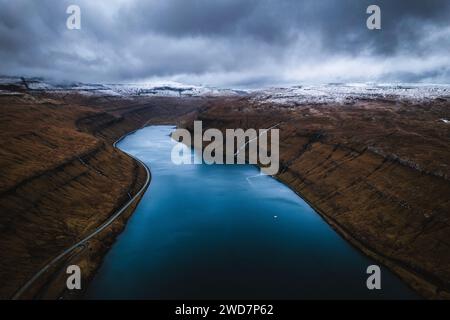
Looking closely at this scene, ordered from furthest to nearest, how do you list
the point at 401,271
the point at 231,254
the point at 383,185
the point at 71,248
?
1. the point at 383,185
2. the point at 231,254
3. the point at 71,248
4. the point at 401,271

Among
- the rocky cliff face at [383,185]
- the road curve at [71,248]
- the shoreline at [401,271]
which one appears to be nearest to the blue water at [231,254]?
the shoreline at [401,271]

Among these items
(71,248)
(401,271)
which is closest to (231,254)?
(401,271)

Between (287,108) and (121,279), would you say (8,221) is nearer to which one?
(121,279)

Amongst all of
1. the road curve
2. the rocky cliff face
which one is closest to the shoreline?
the rocky cliff face

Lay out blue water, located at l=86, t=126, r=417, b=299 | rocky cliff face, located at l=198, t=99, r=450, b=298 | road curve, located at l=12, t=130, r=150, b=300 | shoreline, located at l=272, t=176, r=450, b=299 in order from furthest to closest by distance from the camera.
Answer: rocky cliff face, located at l=198, t=99, r=450, b=298 → blue water, located at l=86, t=126, r=417, b=299 → shoreline, located at l=272, t=176, r=450, b=299 → road curve, located at l=12, t=130, r=150, b=300

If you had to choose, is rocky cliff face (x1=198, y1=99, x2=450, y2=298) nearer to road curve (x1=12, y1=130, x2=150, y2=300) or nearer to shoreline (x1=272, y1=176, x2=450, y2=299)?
shoreline (x1=272, y1=176, x2=450, y2=299)

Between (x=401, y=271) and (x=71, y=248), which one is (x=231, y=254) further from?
(x=71, y=248)

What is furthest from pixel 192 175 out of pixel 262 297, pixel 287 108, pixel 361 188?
pixel 287 108
